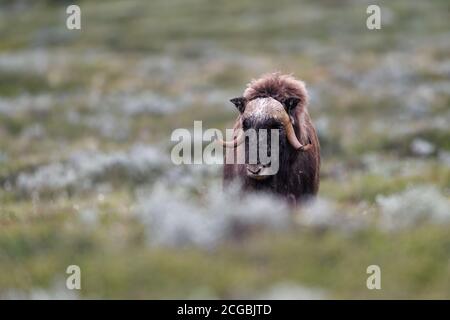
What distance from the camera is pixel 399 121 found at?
18.3 metres

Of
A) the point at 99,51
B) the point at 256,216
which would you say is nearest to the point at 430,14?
the point at 99,51

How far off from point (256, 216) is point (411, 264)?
44.7 inches

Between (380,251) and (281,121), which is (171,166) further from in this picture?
(380,251)

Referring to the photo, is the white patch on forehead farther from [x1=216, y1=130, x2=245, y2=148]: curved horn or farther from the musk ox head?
[x1=216, y1=130, x2=245, y2=148]: curved horn

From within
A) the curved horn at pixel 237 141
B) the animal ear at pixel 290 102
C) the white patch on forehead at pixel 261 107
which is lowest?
the curved horn at pixel 237 141

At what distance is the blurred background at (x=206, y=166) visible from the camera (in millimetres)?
4742

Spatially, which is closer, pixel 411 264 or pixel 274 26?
pixel 411 264

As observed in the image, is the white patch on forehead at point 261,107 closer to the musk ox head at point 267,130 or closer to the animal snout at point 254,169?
the musk ox head at point 267,130

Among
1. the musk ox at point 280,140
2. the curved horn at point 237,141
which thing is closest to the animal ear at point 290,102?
the musk ox at point 280,140

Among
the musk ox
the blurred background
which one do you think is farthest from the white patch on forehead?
the blurred background

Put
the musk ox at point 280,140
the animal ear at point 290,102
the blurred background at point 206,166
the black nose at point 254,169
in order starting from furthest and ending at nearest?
the animal ear at point 290,102 → the musk ox at point 280,140 → the black nose at point 254,169 → the blurred background at point 206,166

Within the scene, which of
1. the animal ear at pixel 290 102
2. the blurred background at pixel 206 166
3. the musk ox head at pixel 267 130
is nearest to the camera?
the blurred background at pixel 206 166

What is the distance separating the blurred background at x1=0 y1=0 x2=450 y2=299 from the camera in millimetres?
4742

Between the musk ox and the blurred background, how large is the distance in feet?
1.19
